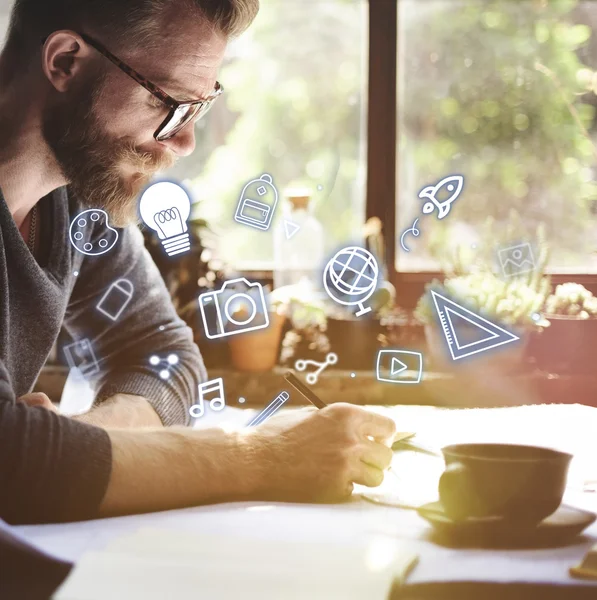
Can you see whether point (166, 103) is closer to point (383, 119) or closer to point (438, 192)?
point (438, 192)

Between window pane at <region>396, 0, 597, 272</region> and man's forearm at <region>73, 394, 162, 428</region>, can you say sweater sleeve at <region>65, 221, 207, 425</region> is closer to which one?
man's forearm at <region>73, 394, 162, 428</region>

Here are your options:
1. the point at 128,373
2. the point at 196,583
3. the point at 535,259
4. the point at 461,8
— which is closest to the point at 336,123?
the point at 461,8

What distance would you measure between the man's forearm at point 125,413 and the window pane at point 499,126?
407mm

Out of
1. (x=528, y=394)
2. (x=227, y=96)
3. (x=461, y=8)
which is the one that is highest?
(x=461, y=8)

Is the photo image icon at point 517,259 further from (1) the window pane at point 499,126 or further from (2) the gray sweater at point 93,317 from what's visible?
(2) the gray sweater at point 93,317

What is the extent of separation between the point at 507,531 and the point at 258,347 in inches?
22.8

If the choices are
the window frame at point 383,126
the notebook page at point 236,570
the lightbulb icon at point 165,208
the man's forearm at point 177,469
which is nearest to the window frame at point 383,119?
the window frame at point 383,126

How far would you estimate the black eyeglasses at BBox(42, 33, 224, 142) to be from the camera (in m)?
0.96

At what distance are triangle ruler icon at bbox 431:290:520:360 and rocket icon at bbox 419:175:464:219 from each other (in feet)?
0.43

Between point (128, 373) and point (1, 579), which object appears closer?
point (1, 579)

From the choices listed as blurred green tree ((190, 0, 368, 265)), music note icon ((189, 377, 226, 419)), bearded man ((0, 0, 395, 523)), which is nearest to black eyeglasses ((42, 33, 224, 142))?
bearded man ((0, 0, 395, 523))

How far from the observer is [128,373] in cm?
111

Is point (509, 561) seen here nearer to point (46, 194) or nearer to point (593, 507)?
point (593, 507)

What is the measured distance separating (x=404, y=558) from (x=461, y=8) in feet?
3.46
